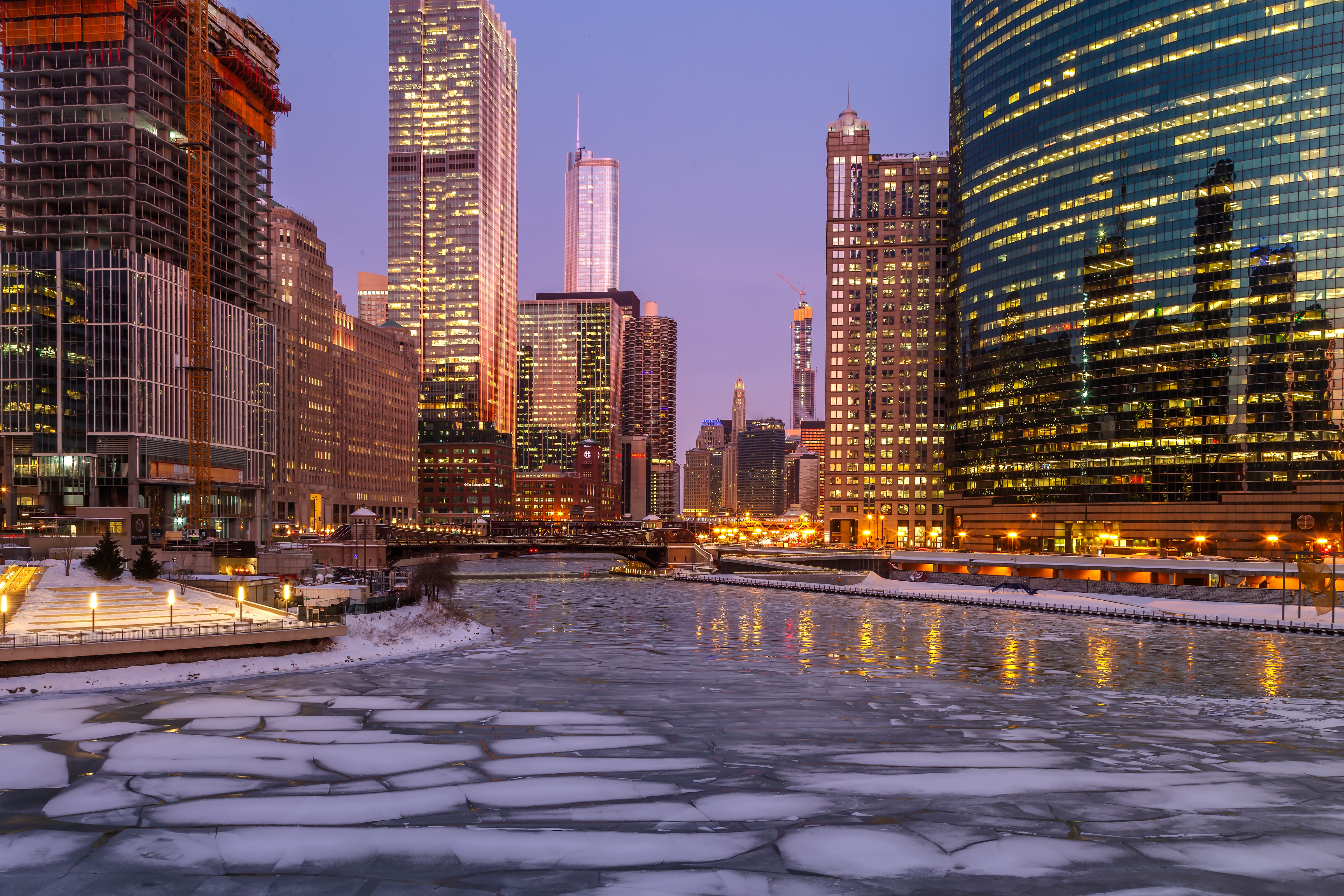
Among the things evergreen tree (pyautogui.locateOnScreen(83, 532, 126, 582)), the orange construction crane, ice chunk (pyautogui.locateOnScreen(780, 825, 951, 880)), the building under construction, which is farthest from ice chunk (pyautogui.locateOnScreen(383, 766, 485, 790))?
the orange construction crane

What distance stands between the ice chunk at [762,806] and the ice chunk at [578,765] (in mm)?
3550

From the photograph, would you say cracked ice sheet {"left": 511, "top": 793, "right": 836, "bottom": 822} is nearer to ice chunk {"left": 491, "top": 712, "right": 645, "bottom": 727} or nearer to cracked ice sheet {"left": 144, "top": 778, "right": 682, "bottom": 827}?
cracked ice sheet {"left": 144, "top": 778, "right": 682, "bottom": 827}

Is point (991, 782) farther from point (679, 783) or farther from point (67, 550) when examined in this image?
point (67, 550)

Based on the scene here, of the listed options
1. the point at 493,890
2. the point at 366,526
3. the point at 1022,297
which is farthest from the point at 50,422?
the point at 1022,297

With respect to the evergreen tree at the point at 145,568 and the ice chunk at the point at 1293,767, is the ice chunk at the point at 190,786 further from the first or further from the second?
the evergreen tree at the point at 145,568

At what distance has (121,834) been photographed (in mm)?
22359

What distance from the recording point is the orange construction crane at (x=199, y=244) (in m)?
135

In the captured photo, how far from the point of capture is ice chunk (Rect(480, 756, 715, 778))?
28.4m

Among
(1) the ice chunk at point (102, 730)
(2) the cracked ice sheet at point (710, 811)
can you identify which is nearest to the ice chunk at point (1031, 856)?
(2) the cracked ice sheet at point (710, 811)

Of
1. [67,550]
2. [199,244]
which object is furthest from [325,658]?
[199,244]

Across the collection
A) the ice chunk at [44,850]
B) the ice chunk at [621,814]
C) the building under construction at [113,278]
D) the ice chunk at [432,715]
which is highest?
the building under construction at [113,278]

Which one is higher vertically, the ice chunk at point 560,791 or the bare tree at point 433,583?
the ice chunk at point 560,791

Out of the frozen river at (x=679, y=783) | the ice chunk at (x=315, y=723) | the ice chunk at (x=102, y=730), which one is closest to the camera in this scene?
the frozen river at (x=679, y=783)

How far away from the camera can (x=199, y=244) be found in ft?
463
